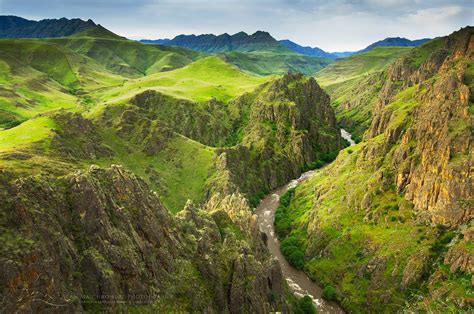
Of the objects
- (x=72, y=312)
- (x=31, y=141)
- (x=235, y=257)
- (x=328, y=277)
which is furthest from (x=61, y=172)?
(x=328, y=277)

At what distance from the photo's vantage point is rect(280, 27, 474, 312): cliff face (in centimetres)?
11194

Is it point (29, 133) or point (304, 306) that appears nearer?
point (304, 306)

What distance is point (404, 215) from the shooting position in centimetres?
13200

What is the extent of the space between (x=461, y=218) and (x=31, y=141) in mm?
141978

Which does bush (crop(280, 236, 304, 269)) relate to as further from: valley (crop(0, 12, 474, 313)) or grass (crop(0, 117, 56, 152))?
grass (crop(0, 117, 56, 152))

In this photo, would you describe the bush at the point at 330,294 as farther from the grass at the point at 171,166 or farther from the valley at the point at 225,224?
the grass at the point at 171,166

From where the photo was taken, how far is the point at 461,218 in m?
116

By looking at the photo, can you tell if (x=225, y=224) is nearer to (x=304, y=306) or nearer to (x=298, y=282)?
(x=304, y=306)

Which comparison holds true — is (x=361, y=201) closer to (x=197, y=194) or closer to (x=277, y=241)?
(x=277, y=241)

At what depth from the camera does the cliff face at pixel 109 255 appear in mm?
52281

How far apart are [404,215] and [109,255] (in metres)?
105

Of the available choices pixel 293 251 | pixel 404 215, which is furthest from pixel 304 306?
pixel 404 215

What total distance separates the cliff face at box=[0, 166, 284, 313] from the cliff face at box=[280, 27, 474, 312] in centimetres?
4509

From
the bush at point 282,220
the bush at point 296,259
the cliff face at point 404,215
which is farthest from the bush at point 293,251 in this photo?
the bush at point 282,220
